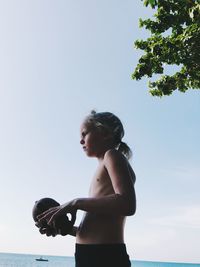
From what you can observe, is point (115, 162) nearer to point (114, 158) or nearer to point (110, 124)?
point (114, 158)

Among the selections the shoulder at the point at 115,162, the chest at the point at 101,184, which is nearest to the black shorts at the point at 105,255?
the chest at the point at 101,184

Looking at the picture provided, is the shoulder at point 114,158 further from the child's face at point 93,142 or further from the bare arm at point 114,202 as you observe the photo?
the child's face at point 93,142

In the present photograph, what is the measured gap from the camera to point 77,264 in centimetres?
271

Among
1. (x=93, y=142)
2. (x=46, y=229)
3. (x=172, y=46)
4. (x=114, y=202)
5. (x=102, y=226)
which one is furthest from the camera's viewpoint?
(x=172, y=46)

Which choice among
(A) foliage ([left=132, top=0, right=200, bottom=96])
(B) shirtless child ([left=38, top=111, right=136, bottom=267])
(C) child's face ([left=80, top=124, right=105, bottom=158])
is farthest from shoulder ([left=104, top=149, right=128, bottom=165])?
(A) foliage ([left=132, top=0, right=200, bottom=96])

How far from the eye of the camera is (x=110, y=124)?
303cm

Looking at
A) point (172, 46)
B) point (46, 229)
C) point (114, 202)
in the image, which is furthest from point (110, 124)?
point (172, 46)

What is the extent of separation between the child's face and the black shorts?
745 millimetres

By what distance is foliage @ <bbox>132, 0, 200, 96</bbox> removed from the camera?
8.58 metres

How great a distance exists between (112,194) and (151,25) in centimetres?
783

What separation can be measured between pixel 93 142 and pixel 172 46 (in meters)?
6.85

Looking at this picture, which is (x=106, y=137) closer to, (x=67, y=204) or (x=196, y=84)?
(x=67, y=204)

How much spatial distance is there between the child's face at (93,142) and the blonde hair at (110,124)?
5 centimetres

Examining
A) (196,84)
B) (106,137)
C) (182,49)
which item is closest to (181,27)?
(182,49)
